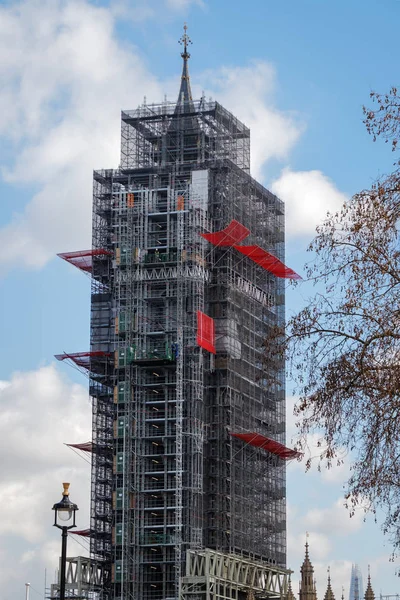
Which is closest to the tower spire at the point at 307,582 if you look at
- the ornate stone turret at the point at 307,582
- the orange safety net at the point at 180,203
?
the ornate stone turret at the point at 307,582

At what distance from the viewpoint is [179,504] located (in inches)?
5458

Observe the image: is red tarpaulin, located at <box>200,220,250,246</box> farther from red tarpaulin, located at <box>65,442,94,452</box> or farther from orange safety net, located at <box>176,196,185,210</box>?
red tarpaulin, located at <box>65,442,94,452</box>

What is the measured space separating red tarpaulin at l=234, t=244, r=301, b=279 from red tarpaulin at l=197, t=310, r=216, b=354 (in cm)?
849

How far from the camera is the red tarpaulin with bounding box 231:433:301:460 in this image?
143 metres

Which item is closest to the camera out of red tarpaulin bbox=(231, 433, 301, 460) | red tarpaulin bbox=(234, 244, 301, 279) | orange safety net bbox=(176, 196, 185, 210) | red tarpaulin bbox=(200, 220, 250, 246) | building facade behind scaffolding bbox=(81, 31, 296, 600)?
building facade behind scaffolding bbox=(81, 31, 296, 600)

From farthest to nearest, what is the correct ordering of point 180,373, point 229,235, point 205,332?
point 229,235, point 205,332, point 180,373

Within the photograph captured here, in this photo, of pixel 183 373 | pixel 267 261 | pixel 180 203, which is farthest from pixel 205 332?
pixel 180 203

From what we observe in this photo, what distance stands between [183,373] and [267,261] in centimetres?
1780

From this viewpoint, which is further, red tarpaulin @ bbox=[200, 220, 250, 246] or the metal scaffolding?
red tarpaulin @ bbox=[200, 220, 250, 246]

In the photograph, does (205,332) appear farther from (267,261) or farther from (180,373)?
(267,261)

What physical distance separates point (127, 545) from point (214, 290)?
2950 centimetres

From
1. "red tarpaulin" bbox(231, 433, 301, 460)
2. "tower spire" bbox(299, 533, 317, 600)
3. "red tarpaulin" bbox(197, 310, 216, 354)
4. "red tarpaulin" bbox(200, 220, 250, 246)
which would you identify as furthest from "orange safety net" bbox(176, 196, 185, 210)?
"tower spire" bbox(299, 533, 317, 600)

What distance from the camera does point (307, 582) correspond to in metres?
152

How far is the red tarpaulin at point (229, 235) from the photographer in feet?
476
